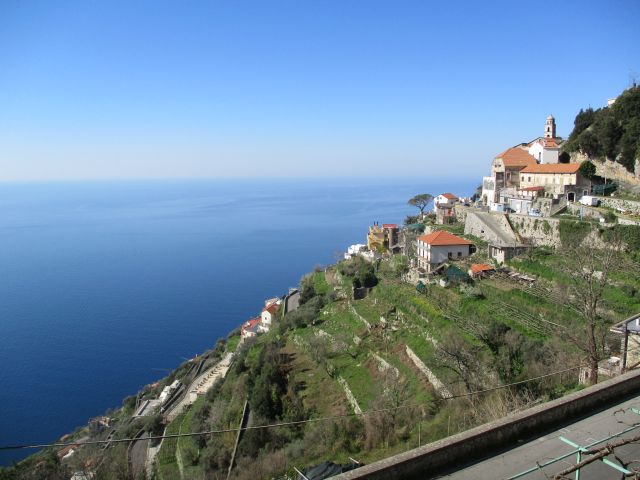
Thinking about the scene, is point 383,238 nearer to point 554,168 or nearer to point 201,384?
point 554,168

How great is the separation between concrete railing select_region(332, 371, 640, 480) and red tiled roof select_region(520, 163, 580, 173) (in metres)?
24.0

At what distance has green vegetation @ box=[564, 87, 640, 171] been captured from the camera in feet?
88.3

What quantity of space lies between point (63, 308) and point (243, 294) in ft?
66.1

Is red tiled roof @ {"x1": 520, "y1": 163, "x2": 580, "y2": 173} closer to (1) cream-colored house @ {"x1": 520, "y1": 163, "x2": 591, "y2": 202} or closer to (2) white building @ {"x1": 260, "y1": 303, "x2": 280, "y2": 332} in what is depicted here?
(1) cream-colored house @ {"x1": 520, "y1": 163, "x2": 591, "y2": 202}

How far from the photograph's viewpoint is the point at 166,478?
56.5 ft

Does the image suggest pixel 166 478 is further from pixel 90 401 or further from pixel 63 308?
pixel 63 308

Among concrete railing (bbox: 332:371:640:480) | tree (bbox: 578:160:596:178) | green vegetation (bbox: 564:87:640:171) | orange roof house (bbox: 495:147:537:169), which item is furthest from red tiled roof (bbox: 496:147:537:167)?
concrete railing (bbox: 332:371:640:480)

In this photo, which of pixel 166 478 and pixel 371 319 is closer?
pixel 166 478

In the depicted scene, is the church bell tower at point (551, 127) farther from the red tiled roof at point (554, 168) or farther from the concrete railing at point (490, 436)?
the concrete railing at point (490, 436)

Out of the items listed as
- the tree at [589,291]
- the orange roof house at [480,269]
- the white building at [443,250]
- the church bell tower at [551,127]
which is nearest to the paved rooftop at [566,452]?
the tree at [589,291]

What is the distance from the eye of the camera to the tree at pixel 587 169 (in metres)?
28.0

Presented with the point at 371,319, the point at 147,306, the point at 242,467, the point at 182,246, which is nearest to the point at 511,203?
the point at 371,319

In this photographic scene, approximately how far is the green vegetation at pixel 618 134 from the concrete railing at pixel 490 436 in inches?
961

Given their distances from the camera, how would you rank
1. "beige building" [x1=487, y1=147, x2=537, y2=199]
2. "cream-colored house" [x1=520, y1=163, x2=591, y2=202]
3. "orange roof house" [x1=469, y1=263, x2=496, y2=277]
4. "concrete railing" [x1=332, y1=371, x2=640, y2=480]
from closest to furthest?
"concrete railing" [x1=332, y1=371, x2=640, y2=480] < "orange roof house" [x1=469, y1=263, x2=496, y2=277] < "cream-colored house" [x1=520, y1=163, x2=591, y2=202] < "beige building" [x1=487, y1=147, x2=537, y2=199]
